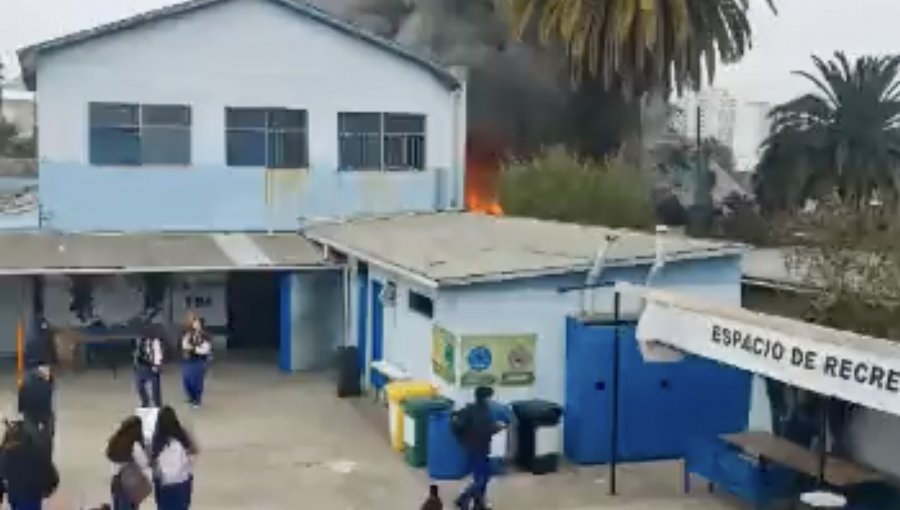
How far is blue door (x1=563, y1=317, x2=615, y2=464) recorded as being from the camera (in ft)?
47.7

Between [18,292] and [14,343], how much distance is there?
1.01 meters

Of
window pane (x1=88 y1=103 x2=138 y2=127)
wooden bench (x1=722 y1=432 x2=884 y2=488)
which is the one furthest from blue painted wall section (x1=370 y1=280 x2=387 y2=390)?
wooden bench (x1=722 y1=432 x2=884 y2=488)

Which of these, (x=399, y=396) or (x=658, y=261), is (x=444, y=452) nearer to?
(x=399, y=396)

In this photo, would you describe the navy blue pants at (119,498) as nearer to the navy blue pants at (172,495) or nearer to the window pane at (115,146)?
the navy blue pants at (172,495)

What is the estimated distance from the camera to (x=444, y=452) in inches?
550

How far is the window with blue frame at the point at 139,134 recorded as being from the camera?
22.3 metres

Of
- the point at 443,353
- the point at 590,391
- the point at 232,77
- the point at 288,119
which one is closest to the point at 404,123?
the point at 288,119

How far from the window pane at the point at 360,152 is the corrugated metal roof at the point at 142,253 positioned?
77.4 inches

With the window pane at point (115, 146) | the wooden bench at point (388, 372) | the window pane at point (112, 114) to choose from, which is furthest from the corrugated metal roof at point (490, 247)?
the window pane at point (112, 114)

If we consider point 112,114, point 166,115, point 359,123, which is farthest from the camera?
point 359,123

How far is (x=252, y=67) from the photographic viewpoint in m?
23.1

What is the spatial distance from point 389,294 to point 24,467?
8.03 meters

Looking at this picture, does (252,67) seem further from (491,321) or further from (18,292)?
(491,321)

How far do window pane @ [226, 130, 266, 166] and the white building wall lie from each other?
24 centimetres
